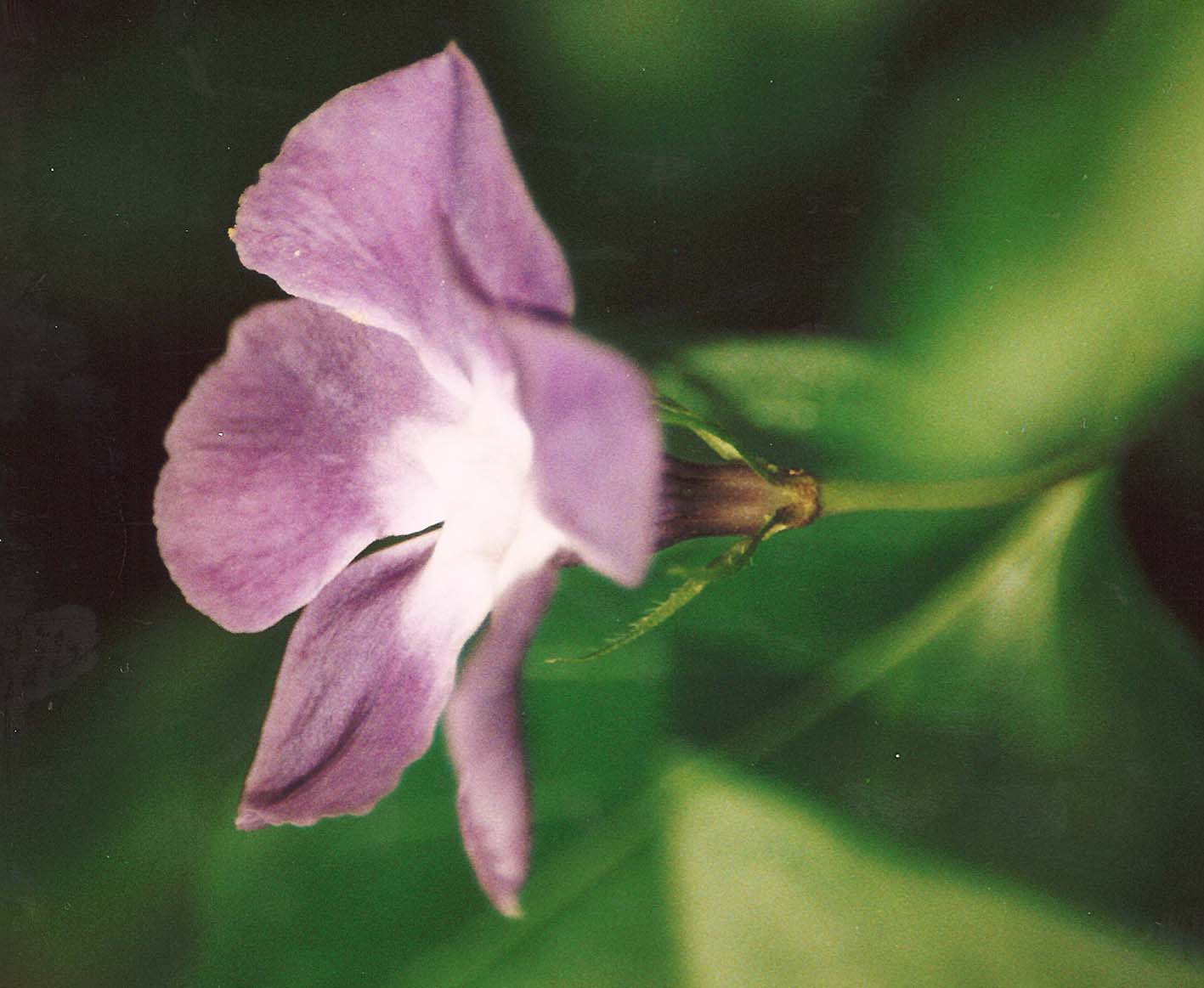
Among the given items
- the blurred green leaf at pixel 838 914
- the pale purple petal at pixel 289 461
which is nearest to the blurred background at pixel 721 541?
the blurred green leaf at pixel 838 914

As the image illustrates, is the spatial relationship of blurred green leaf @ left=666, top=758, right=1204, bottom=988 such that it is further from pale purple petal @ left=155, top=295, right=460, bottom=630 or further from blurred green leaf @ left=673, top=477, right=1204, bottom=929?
pale purple petal @ left=155, top=295, right=460, bottom=630

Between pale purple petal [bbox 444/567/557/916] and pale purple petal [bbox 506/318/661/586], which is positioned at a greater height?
pale purple petal [bbox 506/318/661/586]

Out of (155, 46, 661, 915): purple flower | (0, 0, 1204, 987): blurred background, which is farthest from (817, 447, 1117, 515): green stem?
(155, 46, 661, 915): purple flower

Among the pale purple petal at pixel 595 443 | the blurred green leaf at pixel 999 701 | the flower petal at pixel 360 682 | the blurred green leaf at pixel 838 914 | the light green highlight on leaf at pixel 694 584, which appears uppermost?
the pale purple petal at pixel 595 443

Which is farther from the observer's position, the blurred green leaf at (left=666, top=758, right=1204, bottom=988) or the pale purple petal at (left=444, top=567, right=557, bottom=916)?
the blurred green leaf at (left=666, top=758, right=1204, bottom=988)

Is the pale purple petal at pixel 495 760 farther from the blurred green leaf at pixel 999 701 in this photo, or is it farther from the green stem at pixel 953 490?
the blurred green leaf at pixel 999 701

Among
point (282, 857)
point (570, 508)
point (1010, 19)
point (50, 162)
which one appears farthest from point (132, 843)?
point (1010, 19)

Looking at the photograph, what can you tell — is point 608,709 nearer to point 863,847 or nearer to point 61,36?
Result: point 863,847
